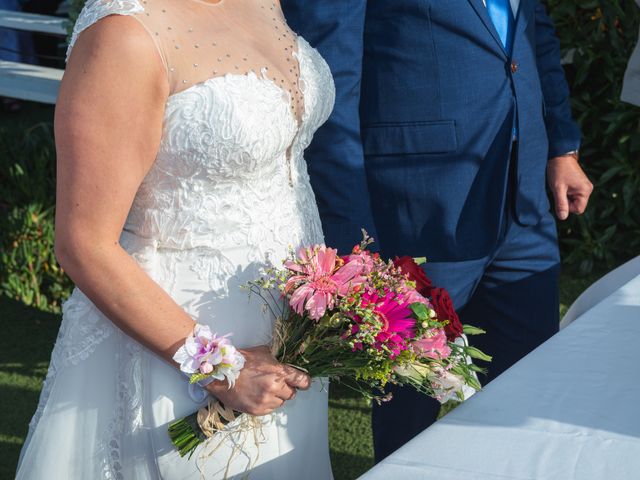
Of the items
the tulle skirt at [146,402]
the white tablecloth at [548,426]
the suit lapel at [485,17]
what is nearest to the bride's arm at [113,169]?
the tulle skirt at [146,402]

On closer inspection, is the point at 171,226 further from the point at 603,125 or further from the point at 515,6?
the point at 603,125

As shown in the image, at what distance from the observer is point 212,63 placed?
1.83 metres

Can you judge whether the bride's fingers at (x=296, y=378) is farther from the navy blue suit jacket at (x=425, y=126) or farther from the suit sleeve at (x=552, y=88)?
the suit sleeve at (x=552, y=88)

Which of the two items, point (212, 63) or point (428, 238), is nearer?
point (212, 63)

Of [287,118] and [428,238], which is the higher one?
[287,118]

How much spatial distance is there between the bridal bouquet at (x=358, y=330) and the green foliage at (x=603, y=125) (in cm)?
306

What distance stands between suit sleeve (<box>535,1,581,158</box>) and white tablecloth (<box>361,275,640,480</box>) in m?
1.02

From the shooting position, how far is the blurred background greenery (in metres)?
4.54

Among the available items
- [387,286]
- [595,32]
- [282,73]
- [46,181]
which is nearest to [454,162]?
[282,73]

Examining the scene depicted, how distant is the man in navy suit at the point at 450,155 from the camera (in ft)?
7.77

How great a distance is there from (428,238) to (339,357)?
2.96 ft

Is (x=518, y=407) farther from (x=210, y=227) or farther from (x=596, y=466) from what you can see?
(x=210, y=227)

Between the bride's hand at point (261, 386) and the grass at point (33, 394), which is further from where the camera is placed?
the grass at point (33, 394)

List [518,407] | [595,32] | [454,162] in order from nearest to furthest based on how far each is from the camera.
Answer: [518,407] < [454,162] < [595,32]
